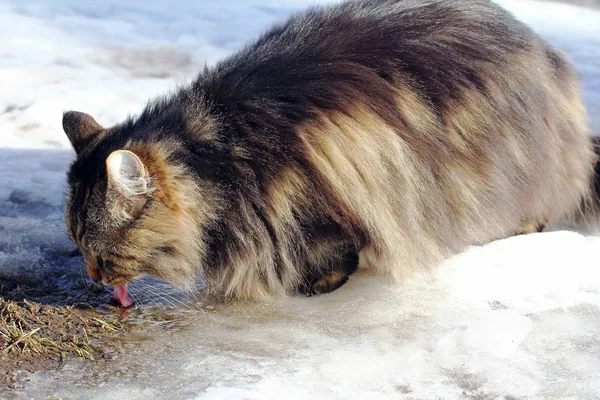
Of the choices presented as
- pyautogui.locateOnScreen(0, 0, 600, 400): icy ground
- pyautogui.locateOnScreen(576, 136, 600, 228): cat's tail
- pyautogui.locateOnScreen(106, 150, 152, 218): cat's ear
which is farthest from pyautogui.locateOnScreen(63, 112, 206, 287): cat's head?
pyautogui.locateOnScreen(576, 136, 600, 228): cat's tail

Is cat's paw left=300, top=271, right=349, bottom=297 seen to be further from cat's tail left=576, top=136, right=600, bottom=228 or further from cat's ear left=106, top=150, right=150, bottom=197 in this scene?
cat's tail left=576, top=136, right=600, bottom=228

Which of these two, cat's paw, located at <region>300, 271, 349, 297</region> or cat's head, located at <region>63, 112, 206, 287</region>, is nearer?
cat's head, located at <region>63, 112, 206, 287</region>

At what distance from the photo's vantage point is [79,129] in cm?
301

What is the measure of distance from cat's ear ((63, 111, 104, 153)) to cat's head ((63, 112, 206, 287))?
17cm

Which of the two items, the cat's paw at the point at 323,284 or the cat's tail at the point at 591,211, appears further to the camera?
the cat's tail at the point at 591,211

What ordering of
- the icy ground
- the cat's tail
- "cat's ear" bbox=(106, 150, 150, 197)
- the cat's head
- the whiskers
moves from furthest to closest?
the cat's tail
the whiskers
the cat's head
"cat's ear" bbox=(106, 150, 150, 197)
the icy ground

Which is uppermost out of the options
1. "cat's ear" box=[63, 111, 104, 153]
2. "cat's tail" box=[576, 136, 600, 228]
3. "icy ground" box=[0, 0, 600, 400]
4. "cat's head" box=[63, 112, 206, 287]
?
"cat's ear" box=[63, 111, 104, 153]

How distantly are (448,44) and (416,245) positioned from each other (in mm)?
804

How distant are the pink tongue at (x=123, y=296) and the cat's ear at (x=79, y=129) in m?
0.57

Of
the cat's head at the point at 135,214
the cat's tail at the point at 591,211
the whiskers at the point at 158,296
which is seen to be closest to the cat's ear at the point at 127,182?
the cat's head at the point at 135,214

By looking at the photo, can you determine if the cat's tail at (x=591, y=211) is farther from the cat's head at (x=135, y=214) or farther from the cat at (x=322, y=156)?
the cat's head at (x=135, y=214)

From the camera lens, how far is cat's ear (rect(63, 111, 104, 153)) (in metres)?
3.00

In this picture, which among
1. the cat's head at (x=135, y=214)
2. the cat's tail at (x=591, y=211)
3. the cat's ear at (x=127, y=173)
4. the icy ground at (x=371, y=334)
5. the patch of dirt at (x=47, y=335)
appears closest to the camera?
the icy ground at (x=371, y=334)

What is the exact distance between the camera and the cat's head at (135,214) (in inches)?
103
